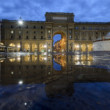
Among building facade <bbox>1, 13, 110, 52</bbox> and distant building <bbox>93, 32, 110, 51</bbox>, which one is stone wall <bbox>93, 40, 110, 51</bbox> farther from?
building facade <bbox>1, 13, 110, 52</bbox>

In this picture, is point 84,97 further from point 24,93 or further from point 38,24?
point 38,24

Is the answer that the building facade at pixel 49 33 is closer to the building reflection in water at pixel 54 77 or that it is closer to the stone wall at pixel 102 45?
the stone wall at pixel 102 45

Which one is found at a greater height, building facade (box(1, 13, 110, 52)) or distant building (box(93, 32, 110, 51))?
building facade (box(1, 13, 110, 52))

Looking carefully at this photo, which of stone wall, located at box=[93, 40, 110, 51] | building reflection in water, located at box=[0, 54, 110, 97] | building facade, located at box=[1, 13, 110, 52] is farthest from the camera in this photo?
A: building facade, located at box=[1, 13, 110, 52]

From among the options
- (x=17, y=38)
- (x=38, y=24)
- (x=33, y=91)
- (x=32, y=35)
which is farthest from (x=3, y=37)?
(x=33, y=91)

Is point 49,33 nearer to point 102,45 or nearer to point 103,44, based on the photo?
point 102,45

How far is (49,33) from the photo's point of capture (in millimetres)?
53250

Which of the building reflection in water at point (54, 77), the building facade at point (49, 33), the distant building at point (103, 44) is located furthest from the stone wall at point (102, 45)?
the building facade at point (49, 33)

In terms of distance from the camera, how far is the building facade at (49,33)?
174ft

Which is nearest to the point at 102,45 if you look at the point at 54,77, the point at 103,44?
the point at 103,44

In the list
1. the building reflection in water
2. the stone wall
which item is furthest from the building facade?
the building reflection in water

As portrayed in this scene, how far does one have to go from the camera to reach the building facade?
174ft

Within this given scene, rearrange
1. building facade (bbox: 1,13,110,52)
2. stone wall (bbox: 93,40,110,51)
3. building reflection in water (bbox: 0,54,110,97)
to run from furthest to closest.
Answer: building facade (bbox: 1,13,110,52), stone wall (bbox: 93,40,110,51), building reflection in water (bbox: 0,54,110,97)

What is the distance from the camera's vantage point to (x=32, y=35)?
187ft
